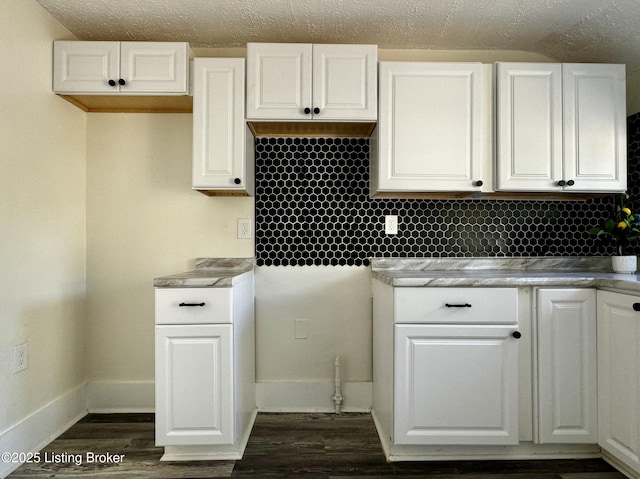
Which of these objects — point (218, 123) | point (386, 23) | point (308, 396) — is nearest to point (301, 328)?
point (308, 396)

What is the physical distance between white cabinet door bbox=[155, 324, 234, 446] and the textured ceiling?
1.63 metres

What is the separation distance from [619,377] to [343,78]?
6.32 ft

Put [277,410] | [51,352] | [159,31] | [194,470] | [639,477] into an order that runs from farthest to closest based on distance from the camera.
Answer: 1. [277,410]
2. [159,31]
3. [51,352]
4. [194,470]
5. [639,477]

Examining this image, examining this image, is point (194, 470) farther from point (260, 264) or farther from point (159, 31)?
point (159, 31)

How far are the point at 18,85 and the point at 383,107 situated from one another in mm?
1800

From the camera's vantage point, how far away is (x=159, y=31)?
7.11ft

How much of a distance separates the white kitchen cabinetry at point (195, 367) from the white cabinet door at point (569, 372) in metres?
1.46


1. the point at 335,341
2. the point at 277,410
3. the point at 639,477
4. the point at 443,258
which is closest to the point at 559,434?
the point at 639,477

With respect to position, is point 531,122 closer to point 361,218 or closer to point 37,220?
point 361,218

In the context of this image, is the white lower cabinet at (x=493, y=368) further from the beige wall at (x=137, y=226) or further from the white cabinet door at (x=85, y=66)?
the white cabinet door at (x=85, y=66)

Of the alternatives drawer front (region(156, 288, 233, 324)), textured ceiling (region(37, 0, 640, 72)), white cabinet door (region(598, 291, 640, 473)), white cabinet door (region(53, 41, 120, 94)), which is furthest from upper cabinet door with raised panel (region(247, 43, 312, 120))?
white cabinet door (region(598, 291, 640, 473))

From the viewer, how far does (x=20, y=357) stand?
180 centimetres

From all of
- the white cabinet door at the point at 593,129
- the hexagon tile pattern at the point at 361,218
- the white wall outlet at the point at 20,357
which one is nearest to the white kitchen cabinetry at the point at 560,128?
the white cabinet door at the point at 593,129

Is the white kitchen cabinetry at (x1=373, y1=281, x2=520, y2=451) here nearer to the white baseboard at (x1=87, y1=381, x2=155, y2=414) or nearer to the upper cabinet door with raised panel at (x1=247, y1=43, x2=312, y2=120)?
the upper cabinet door with raised panel at (x1=247, y1=43, x2=312, y2=120)
